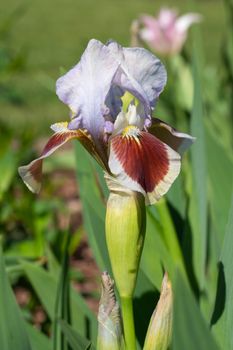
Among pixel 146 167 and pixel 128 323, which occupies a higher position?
pixel 146 167

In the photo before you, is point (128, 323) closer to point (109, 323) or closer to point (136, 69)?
point (109, 323)

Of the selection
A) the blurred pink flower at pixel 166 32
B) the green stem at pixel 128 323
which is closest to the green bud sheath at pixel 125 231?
the green stem at pixel 128 323

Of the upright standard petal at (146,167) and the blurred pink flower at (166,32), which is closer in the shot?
the upright standard petal at (146,167)

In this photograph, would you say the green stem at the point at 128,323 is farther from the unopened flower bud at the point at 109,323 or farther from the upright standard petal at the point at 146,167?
the upright standard petal at the point at 146,167

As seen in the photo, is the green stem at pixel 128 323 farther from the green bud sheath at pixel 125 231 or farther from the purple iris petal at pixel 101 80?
the purple iris petal at pixel 101 80

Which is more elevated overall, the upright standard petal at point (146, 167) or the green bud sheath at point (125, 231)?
the upright standard petal at point (146, 167)

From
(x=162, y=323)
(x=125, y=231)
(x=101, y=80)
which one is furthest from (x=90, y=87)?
(x=162, y=323)

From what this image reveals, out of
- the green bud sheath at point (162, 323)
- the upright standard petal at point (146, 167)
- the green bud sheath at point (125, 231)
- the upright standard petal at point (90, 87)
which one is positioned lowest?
the green bud sheath at point (162, 323)
